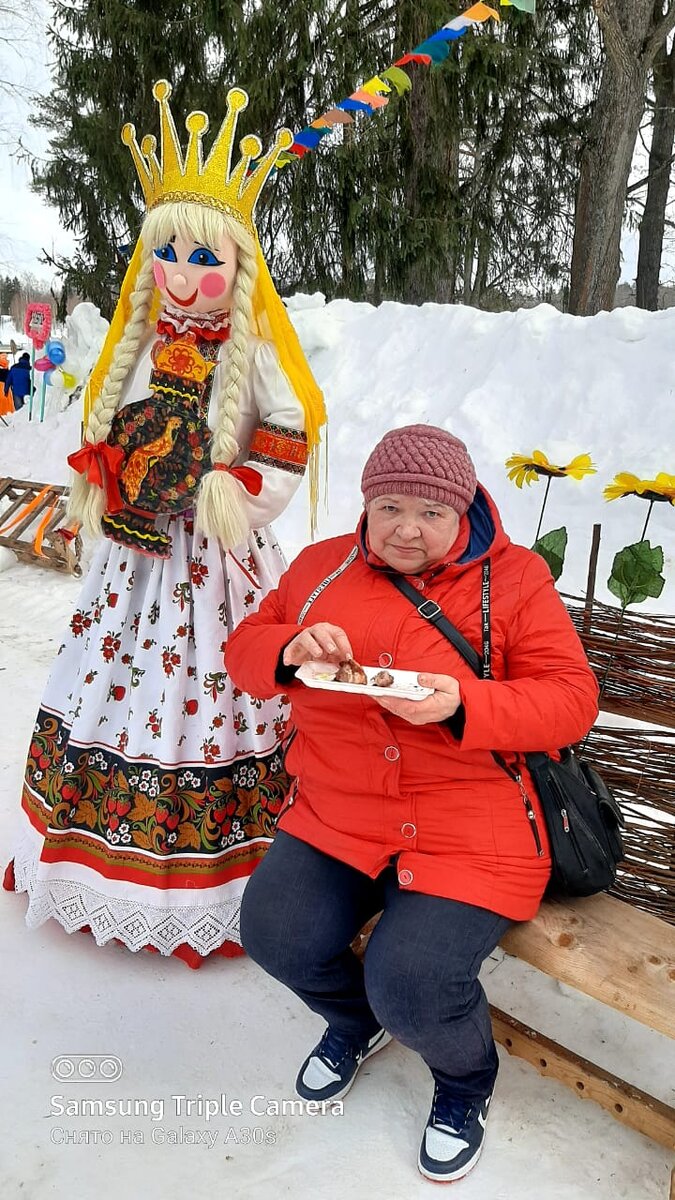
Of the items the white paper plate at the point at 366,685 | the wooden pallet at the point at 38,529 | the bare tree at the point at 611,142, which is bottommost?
the wooden pallet at the point at 38,529

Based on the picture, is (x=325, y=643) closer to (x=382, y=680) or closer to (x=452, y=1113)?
(x=382, y=680)

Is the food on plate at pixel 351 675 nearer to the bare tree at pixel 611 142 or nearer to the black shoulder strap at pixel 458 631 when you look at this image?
the black shoulder strap at pixel 458 631

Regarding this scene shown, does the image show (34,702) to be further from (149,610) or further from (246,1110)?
(246,1110)

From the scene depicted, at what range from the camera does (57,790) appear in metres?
2.06

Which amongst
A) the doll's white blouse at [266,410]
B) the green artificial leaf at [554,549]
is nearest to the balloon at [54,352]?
the doll's white blouse at [266,410]

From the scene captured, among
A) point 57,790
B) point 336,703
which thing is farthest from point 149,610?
point 336,703

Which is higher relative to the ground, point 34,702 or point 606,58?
point 606,58

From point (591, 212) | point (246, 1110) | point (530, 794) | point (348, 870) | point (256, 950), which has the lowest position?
point (246, 1110)

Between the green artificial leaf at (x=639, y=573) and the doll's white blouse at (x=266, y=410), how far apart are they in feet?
2.49

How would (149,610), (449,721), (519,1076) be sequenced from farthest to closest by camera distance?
(149,610) < (519,1076) < (449,721)

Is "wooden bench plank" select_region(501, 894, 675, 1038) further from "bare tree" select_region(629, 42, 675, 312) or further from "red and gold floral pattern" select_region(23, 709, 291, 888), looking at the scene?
"bare tree" select_region(629, 42, 675, 312)

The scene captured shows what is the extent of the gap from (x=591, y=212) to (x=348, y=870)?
24.6 ft

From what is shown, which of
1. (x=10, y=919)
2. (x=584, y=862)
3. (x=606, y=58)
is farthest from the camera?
(x=606, y=58)

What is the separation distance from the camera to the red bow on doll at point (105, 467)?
2.02 m
